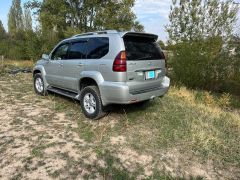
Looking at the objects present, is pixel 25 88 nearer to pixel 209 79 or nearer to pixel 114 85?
pixel 114 85

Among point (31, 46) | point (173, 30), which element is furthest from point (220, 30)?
point (31, 46)

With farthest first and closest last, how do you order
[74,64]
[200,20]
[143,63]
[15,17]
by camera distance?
[15,17] < [200,20] < [74,64] < [143,63]

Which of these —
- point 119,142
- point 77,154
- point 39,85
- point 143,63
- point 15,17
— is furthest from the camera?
point 15,17

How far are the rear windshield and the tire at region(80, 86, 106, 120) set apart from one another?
1109 millimetres

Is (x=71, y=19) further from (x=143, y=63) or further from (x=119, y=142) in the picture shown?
(x=119, y=142)

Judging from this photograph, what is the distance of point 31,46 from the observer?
59.3 feet

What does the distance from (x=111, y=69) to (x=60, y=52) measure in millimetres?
2504

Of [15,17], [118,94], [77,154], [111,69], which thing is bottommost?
[77,154]

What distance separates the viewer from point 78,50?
6.25m

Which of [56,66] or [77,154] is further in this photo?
[56,66]

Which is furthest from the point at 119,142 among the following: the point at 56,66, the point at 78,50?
the point at 56,66

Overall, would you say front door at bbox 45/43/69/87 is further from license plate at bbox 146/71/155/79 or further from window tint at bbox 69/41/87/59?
license plate at bbox 146/71/155/79

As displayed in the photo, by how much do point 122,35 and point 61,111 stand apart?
259 cm

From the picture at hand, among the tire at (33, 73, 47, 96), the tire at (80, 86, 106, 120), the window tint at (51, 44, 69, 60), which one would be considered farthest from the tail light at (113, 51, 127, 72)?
the tire at (33, 73, 47, 96)
